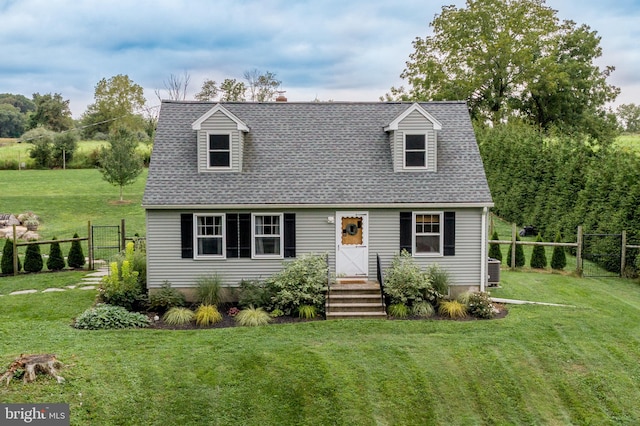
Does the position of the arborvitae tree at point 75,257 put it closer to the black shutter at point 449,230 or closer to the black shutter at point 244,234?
the black shutter at point 244,234

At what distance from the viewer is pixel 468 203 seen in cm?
1562

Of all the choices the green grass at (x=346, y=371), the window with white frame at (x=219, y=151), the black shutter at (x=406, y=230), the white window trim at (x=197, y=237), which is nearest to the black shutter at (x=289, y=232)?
the white window trim at (x=197, y=237)

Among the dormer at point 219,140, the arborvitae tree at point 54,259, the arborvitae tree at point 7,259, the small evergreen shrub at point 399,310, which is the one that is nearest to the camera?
the small evergreen shrub at point 399,310

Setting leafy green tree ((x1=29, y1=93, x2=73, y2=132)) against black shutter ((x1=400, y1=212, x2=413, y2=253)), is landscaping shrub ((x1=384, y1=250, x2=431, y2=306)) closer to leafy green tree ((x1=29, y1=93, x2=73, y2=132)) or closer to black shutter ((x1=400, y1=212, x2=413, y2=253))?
black shutter ((x1=400, y1=212, x2=413, y2=253))

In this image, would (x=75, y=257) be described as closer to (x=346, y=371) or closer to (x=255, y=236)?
(x=255, y=236)

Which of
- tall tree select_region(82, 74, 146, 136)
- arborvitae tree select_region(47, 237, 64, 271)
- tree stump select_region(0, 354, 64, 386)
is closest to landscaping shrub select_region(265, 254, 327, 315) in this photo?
tree stump select_region(0, 354, 64, 386)

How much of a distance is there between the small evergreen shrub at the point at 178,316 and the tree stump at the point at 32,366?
3803mm

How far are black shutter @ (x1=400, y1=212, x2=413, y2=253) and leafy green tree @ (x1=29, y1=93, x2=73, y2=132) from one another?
199ft

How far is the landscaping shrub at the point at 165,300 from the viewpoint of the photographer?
15.1 metres

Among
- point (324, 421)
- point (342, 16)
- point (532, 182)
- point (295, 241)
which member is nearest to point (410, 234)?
point (295, 241)

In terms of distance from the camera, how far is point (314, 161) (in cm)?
1681

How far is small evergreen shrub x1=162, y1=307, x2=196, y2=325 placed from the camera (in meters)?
14.0

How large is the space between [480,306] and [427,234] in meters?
2.50

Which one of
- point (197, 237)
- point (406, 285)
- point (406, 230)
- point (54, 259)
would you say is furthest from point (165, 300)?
point (54, 259)
